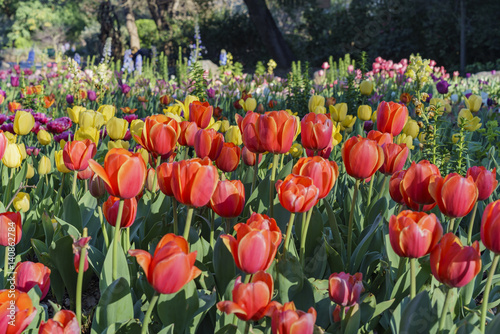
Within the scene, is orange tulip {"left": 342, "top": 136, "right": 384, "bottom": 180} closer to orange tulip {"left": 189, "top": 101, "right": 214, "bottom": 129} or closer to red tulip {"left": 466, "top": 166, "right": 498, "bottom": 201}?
red tulip {"left": 466, "top": 166, "right": 498, "bottom": 201}

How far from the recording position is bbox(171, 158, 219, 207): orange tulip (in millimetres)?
1041

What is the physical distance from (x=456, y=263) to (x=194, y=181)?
0.54 m

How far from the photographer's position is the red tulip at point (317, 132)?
155cm

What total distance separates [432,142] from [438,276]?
4.68 feet

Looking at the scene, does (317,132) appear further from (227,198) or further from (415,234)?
(415,234)

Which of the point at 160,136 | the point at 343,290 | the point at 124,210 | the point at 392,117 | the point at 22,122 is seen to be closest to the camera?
the point at 343,290

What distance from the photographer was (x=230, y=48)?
1830 cm

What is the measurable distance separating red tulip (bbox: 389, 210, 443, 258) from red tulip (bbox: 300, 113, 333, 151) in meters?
0.62

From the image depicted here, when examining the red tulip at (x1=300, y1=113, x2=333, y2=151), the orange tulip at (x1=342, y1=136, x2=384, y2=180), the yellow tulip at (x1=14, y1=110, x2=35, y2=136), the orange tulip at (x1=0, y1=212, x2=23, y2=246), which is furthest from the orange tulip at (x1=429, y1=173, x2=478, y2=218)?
the yellow tulip at (x1=14, y1=110, x2=35, y2=136)

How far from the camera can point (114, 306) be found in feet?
3.54

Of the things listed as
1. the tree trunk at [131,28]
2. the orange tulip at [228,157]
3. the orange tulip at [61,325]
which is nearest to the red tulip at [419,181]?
the orange tulip at [228,157]

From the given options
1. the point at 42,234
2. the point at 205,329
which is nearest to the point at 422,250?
the point at 205,329

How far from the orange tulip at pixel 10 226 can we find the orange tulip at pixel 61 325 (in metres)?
0.37

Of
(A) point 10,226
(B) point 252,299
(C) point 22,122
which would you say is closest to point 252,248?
(B) point 252,299
